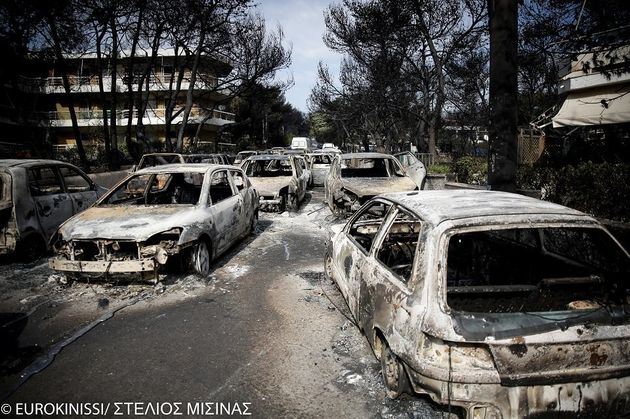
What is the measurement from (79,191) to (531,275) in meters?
7.96

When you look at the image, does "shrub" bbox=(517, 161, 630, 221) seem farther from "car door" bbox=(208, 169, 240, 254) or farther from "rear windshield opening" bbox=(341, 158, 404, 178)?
"car door" bbox=(208, 169, 240, 254)

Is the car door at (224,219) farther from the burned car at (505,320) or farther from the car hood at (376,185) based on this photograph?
the burned car at (505,320)

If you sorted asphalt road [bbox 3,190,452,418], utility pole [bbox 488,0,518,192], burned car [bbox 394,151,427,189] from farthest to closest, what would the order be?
1. burned car [bbox 394,151,427,189]
2. utility pole [bbox 488,0,518,192]
3. asphalt road [bbox 3,190,452,418]

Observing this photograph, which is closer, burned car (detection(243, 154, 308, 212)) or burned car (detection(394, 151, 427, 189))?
burned car (detection(394, 151, 427, 189))

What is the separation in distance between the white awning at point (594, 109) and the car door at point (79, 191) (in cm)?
1258

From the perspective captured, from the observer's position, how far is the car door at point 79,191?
7305 millimetres

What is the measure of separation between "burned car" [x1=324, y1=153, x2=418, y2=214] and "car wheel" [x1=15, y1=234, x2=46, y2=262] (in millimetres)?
6141

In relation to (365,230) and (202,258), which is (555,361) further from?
(202,258)

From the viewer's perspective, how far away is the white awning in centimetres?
1132

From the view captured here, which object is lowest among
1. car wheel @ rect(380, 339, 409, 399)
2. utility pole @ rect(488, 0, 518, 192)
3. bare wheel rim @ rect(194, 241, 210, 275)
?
car wheel @ rect(380, 339, 409, 399)

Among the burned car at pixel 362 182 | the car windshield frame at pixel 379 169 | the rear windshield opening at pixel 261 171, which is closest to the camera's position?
the burned car at pixel 362 182

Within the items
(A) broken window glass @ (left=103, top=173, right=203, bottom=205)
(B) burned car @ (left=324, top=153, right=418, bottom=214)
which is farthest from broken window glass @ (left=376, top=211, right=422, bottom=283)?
(B) burned car @ (left=324, top=153, right=418, bottom=214)

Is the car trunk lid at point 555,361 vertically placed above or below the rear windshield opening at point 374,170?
below

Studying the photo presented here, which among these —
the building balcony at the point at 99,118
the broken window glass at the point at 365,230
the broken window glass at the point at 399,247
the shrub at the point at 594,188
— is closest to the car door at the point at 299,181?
the shrub at the point at 594,188
